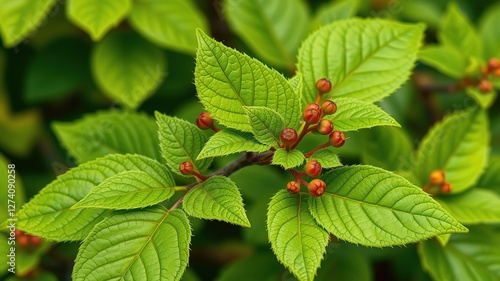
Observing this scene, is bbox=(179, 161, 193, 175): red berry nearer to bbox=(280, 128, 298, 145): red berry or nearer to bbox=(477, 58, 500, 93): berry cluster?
bbox=(280, 128, 298, 145): red berry

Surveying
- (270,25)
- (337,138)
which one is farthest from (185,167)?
(270,25)

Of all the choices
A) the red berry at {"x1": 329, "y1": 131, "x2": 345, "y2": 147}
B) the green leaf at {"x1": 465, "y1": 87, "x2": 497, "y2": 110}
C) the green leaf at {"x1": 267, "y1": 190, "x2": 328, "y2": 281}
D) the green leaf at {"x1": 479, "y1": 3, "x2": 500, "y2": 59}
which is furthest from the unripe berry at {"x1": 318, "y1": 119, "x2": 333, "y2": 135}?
the green leaf at {"x1": 479, "y1": 3, "x2": 500, "y2": 59}

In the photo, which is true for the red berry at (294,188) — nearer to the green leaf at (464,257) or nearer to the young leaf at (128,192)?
the young leaf at (128,192)

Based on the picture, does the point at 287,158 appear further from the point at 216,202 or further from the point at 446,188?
the point at 446,188

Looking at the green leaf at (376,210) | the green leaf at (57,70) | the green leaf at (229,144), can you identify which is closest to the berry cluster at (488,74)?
the green leaf at (376,210)

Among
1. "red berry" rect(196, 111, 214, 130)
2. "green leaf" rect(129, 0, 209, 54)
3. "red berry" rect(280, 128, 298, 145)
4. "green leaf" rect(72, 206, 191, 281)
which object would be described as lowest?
"green leaf" rect(72, 206, 191, 281)

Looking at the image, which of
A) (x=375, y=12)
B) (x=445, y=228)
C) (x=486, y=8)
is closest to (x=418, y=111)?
(x=375, y=12)
